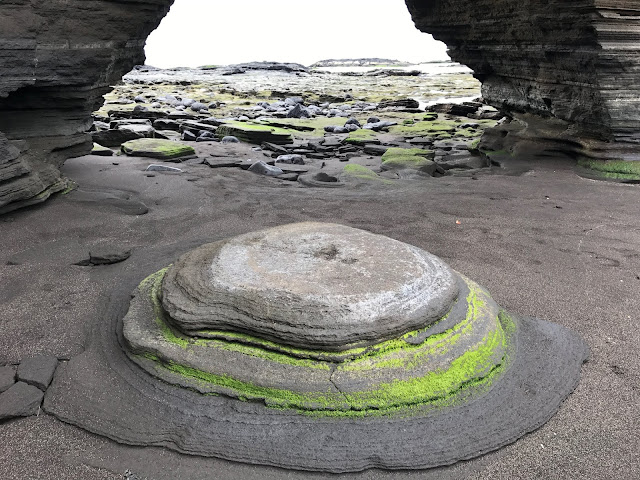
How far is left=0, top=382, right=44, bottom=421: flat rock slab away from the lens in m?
2.06

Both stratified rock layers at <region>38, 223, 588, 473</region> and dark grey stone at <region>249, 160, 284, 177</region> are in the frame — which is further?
dark grey stone at <region>249, 160, 284, 177</region>

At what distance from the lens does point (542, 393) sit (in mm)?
2248

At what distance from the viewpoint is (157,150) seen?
23.0 ft

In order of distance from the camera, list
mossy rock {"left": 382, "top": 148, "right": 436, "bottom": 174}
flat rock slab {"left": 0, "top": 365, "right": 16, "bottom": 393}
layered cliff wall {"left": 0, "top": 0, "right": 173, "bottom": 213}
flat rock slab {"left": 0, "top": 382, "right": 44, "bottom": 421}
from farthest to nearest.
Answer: mossy rock {"left": 382, "top": 148, "right": 436, "bottom": 174} → layered cliff wall {"left": 0, "top": 0, "right": 173, "bottom": 213} → flat rock slab {"left": 0, "top": 365, "right": 16, "bottom": 393} → flat rock slab {"left": 0, "top": 382, "right": 44, "bottom": 421}

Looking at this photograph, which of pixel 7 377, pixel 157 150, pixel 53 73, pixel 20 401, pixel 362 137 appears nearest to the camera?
pixel 20 401

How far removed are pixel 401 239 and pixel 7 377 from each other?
2919mm

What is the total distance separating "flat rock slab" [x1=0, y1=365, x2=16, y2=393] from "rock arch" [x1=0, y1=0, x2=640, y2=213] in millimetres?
2233

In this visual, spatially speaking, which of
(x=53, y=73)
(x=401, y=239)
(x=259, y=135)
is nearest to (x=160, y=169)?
(x=53, y=73)

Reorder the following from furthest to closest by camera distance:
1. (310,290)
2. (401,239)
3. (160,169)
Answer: (160,169), (401,239), (310,290)

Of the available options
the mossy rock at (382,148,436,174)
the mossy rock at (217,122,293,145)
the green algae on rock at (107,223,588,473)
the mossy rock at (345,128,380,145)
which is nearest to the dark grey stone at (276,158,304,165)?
the mossy rock at (382,148,436,174)

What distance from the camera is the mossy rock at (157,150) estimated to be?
6.97m

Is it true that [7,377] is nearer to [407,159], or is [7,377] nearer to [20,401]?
[20,401]

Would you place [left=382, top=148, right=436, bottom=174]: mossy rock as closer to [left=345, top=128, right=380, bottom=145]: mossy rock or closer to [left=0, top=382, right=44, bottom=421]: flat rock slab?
[left=345, top=128, right=380, bottom=145]: mossy rock

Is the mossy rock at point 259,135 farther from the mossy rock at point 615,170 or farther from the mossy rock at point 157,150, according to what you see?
the mossy rock at point 615,170
